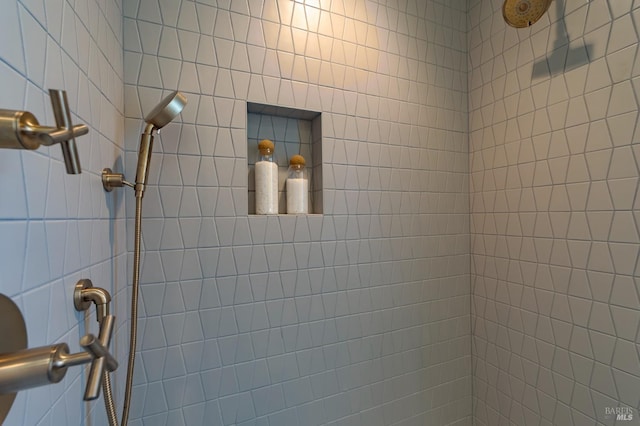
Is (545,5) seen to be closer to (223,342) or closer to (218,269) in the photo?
(218,269)

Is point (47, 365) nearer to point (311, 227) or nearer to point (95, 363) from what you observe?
point (95, 363)

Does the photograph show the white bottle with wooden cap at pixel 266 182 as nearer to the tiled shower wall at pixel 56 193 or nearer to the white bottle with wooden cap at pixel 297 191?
the white bottle with wooden cap at pixel 297 191

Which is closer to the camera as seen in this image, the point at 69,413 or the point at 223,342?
the point at 69,413

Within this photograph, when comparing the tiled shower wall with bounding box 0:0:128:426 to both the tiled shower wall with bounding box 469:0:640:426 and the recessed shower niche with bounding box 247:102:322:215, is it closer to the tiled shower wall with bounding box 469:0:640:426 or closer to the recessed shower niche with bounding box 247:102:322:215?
the recessed shower niche with bounding box 247:102:322:215

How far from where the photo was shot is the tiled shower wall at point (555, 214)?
2.81ft

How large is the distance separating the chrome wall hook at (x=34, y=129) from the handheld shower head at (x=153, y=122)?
1.55 feet

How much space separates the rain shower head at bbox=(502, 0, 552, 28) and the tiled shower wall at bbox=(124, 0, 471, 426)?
330 mm

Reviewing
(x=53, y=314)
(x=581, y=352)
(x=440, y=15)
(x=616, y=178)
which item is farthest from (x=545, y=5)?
(x=53, y=314)

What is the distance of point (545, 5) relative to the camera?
92 cm

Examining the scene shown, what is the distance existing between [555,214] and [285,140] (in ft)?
3.38

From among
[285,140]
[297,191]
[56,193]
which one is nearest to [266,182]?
[297,191]

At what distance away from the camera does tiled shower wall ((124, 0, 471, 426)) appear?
0.85 m

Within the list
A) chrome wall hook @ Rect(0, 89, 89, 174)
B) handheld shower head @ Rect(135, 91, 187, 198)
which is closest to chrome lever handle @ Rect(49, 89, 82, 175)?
chrome wall hook @ Rect(0, 89, 89, 174)

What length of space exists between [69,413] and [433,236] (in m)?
1.25
